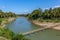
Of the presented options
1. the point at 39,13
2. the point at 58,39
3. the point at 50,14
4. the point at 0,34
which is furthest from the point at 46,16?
the point at 0,34

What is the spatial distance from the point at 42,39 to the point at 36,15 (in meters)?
61.0

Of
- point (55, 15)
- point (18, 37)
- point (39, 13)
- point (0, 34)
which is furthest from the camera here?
point (39, 13)

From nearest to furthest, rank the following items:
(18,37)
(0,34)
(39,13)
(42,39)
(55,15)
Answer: (18,37) → (0,34) → (42,39) → (55,15) → (39,13)

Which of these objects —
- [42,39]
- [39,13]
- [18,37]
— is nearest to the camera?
[18,37]

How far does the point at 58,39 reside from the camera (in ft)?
101

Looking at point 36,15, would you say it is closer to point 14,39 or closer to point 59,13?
point 59,13

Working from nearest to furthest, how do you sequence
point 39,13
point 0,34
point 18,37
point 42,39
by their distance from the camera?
1. point 18,37
2. point 0,34
3. point 42,39
4. point 39,13

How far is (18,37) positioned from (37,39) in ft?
34.8

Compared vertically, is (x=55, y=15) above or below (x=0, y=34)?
below

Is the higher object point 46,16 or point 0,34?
point 0,34

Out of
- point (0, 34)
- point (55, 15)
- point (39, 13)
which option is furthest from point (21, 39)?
point (39, 13)

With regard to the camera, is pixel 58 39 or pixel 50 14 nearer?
pixel 58 39

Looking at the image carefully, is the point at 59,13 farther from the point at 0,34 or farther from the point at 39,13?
the point at 0,34

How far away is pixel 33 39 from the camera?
30.5m
